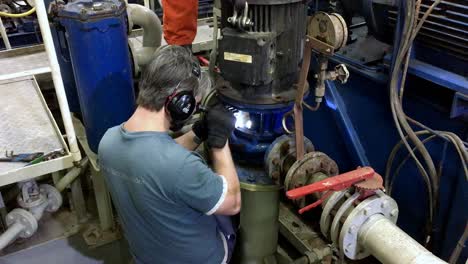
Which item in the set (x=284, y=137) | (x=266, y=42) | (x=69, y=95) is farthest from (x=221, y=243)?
(x=69, y=95)

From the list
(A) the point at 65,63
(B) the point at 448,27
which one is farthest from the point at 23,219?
(B) the point at 448,27

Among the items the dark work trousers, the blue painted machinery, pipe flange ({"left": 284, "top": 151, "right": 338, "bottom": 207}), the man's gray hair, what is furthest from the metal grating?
the dark work trousers

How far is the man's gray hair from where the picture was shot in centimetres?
125

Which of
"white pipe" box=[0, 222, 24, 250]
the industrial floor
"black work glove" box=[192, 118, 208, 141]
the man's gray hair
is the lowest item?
the industrial floor

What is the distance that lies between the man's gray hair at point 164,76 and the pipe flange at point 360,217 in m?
0.57

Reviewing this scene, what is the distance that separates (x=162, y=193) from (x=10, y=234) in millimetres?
1170

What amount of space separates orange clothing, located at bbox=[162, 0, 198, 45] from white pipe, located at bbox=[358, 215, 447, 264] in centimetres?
142

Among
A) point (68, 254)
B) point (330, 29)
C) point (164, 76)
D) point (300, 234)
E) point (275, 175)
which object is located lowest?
point (68, 254)

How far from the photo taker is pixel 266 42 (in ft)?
4.00

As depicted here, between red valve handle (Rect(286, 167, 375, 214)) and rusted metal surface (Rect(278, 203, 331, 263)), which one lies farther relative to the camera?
rusted metal surface (Rect(278, 203, 331, 263))

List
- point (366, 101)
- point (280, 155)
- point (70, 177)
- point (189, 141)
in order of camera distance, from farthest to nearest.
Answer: point (70, 177)
point (366, 101)
point (189, 141)
point (280, 155)

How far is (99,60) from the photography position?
Result: 178 cm

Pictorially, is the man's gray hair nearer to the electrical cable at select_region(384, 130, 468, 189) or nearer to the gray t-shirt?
the gray t-shirt

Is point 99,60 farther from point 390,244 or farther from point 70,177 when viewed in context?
point 390,244
